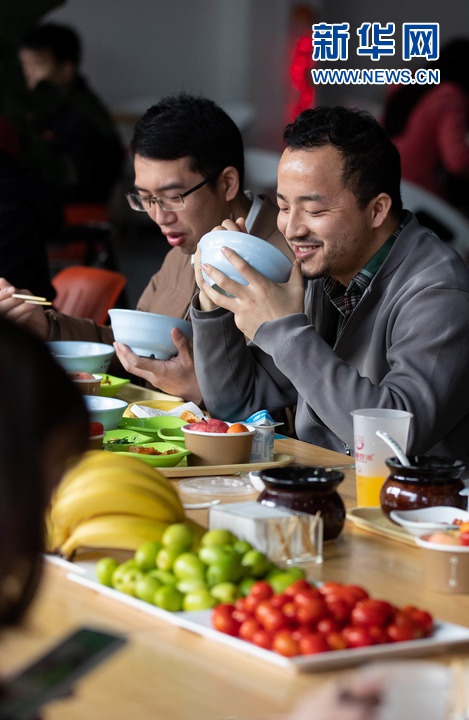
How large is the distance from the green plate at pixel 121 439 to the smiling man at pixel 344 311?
0.99 feet

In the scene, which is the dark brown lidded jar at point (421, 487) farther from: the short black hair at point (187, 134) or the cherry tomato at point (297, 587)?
the short black hair at point (187, 134)

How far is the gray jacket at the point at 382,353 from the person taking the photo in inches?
80.6

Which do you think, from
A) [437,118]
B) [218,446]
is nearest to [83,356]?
[218,446]

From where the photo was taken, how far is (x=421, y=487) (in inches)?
62.6

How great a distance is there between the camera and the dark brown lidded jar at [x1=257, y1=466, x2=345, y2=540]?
157 cm

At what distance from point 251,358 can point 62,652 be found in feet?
6.10

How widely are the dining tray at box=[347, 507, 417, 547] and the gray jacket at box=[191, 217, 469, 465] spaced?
36cm

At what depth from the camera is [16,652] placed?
1160mm

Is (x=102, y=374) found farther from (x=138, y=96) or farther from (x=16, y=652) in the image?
(x=138, y=96)

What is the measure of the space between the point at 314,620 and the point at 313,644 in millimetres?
38

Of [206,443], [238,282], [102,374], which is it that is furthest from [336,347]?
[102,374]

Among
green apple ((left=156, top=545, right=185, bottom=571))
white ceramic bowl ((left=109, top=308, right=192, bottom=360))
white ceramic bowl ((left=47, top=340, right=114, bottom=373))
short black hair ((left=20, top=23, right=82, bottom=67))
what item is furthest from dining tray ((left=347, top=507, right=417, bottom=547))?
short black hair ((left=20, top=23, right=82, bottom=67))

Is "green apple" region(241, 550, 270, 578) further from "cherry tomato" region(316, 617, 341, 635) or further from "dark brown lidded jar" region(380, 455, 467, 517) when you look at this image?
"dark brown lidded jar" region(380, 455, 467, 517)

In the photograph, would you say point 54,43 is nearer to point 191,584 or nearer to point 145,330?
point 145,330
